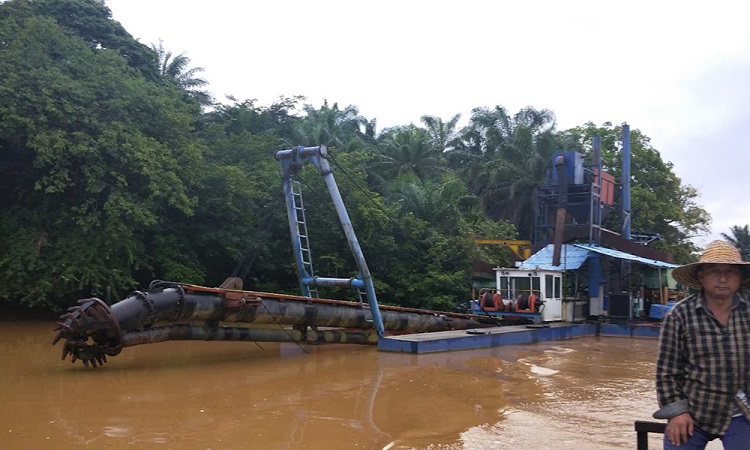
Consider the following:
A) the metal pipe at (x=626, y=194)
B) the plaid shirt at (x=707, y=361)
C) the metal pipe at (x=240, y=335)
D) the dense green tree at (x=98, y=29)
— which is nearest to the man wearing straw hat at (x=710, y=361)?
the plaid shirt at (x=707, y=361)

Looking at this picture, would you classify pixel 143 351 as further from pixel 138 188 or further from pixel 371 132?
pixel 371 132

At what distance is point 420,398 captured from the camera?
1014cm

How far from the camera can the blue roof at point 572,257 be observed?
69.3 feet

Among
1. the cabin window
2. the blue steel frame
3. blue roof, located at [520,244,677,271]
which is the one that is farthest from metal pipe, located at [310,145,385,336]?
blue roof, located at [520,244,677,271]

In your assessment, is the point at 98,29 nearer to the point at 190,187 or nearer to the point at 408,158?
the point at 190,187

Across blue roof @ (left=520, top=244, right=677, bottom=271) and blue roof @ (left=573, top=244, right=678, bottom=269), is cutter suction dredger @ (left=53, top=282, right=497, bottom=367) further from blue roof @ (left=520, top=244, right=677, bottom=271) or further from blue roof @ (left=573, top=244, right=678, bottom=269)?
blue roof @ (left=573, top=244, right=678, bottom=269)

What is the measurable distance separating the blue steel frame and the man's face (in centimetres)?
1160

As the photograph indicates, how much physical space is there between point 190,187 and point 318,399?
1518 cm

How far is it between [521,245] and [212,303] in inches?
628

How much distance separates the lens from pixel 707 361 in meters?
3.30

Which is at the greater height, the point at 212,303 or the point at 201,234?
the point at 201,234

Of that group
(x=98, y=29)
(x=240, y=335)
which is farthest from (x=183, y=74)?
(x=240, y=335)

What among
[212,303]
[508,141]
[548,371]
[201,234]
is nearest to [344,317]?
[212,303]

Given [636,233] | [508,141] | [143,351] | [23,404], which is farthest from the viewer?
[508,141]
